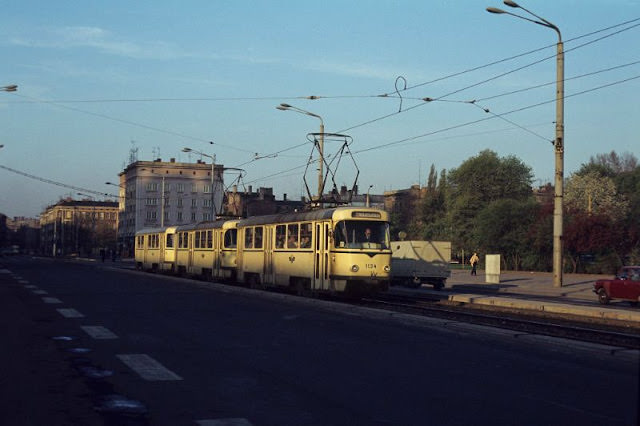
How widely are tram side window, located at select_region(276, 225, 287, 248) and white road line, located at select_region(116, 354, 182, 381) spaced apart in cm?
1815

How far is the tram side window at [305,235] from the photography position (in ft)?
91.2

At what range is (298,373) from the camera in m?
10.5

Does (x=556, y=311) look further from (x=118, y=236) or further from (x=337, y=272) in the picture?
(x=118, y=236)

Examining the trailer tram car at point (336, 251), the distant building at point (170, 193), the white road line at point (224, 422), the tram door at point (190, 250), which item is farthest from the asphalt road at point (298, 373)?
the distant building at point (170, 193)

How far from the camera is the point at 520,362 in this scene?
12023 millimetres

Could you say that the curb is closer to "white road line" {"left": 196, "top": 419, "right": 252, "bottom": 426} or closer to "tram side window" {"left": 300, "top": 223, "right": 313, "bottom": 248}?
"tram side window" {"left": 300, "top": 223, "right": 313, "bottom": 248}

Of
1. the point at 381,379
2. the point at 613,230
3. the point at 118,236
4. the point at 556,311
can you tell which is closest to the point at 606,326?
the point at 556,311

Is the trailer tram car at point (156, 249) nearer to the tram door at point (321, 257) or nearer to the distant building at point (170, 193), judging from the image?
the tram door at point (321, 257)

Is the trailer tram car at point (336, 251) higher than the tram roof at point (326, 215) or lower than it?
lower

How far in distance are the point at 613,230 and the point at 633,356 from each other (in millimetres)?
47095

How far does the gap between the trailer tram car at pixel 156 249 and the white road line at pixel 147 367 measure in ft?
124

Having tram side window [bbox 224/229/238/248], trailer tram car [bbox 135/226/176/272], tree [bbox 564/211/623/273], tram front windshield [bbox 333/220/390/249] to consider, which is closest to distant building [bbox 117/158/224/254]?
trailer tram car [bbox 135/226/176/272]

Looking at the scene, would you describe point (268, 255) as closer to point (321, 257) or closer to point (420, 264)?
point (321, 257)

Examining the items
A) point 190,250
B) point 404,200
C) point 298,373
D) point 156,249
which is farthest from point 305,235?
point 404,200
